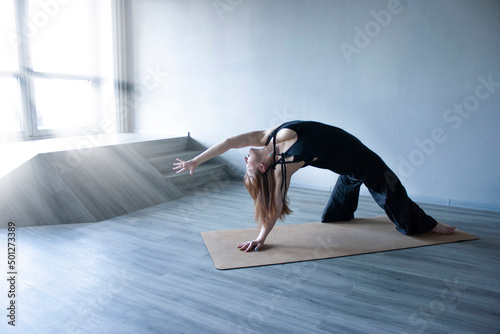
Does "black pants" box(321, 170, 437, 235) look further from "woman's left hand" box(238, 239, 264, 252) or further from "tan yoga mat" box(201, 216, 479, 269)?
"woman's left hand" box(238, 239, 264, 252)

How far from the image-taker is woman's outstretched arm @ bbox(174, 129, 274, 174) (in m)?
2.22

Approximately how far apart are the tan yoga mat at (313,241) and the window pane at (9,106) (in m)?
2.79

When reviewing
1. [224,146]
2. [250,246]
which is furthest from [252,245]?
[224,146]

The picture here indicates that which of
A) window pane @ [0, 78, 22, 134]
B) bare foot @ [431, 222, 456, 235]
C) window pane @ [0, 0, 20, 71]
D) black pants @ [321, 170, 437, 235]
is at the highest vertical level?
window pane @ [0, 0, 20, 71]

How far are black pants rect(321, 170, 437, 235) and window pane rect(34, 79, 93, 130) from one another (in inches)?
134

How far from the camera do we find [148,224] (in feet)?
9.61

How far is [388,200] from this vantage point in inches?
102

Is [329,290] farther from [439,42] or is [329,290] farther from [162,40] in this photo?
[162,40]

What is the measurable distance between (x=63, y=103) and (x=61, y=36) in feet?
2.49

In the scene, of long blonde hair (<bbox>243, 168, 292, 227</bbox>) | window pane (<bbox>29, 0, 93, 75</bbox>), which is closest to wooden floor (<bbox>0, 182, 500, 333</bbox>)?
long blonde hair (<bbox>243, 168, 292, 227</bbox>)

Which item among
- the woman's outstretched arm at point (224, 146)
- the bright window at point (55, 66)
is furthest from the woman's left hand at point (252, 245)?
the bright window at point (55, 66)

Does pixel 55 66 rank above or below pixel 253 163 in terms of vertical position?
above

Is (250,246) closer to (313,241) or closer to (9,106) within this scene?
(313,241)

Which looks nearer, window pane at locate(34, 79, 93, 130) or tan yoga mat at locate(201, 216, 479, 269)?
tan yoga mat at locate(201, 216, 479, 269)
